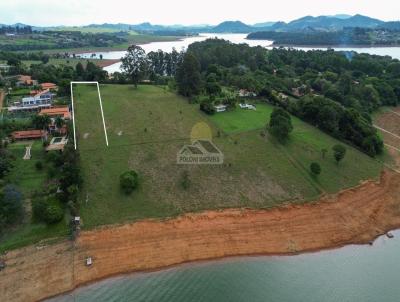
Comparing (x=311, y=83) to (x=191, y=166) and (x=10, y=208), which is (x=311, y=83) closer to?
(x=191, y=166)

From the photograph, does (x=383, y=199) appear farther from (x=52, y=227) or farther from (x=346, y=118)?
(x=52, y=227)

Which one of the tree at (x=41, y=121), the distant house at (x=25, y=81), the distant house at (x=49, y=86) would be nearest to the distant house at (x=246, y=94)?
the distant house at (x=49, y=86)

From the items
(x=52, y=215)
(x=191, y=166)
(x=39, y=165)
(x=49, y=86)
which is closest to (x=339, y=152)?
(x=191, y=166)

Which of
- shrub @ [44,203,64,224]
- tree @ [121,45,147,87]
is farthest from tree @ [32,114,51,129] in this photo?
tree @ [121,45,147,87]

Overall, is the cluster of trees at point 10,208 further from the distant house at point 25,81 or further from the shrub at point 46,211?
the distant house at point 25,81

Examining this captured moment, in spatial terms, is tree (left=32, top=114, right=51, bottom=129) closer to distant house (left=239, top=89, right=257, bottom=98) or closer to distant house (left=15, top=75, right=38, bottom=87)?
distant house (left=15, top=75, right=38, bottom=87)

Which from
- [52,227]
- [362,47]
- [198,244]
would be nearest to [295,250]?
[198,244]
